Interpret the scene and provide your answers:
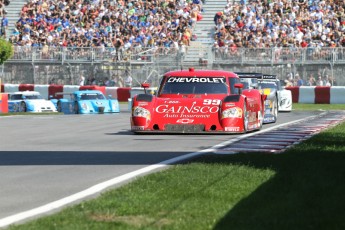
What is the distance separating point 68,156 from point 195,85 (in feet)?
24.9

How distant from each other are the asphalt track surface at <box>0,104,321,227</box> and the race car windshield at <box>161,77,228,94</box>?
1334 mm

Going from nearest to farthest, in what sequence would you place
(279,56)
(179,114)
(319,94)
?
(179,114), (279,56), (319,94)

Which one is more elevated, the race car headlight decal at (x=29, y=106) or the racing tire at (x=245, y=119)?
the racing tire at (x=245, y=119)

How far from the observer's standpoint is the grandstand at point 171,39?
1736 inches

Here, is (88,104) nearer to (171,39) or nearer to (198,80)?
(171,39)

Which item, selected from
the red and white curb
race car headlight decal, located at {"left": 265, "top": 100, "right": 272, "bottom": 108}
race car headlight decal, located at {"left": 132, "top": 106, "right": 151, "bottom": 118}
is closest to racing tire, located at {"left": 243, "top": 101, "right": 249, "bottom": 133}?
the red and white curb

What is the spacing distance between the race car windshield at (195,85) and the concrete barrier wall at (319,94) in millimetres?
22329

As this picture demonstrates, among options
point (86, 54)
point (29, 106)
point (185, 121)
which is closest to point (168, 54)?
point (86, 54)

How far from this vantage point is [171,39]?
47.7 meters

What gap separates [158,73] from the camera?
4597 cm

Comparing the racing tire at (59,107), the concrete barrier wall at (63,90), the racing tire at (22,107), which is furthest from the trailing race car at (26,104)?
the concrete barrier wall at (63,90)

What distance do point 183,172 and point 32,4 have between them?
40768mm

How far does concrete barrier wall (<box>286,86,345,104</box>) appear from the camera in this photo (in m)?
43.8

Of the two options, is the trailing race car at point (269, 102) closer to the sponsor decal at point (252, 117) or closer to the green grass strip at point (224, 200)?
the sponsor decal at point (252, 117)
